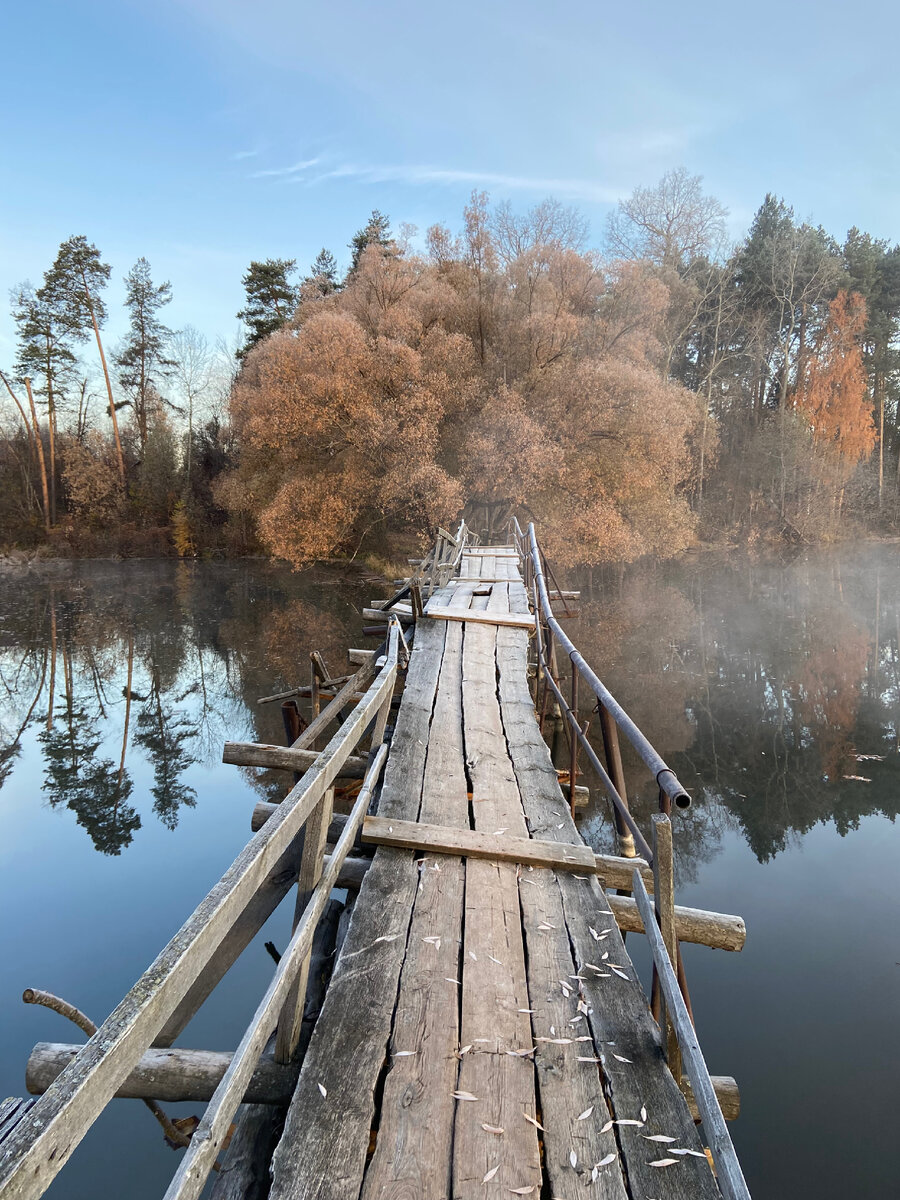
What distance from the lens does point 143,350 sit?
111 ft

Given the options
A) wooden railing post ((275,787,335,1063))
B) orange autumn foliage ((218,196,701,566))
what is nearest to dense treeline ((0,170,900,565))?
orange autumn foliage ((218,196,701,566))

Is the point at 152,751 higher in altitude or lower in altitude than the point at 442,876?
lower

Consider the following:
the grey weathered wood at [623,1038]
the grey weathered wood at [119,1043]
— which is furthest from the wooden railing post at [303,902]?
the grey weathered wood at [623,1038]

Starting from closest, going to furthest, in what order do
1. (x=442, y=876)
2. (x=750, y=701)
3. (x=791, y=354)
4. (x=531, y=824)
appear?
(x=442, y=876), (x=531, y=824), (x=750, y=701), (x=791, y=354)

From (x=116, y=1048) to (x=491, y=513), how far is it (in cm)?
2248

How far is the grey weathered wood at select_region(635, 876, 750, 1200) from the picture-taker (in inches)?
60.5

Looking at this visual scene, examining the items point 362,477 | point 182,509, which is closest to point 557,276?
point 362,477

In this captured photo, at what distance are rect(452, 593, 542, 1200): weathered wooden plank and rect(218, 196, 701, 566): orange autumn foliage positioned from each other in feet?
56.0

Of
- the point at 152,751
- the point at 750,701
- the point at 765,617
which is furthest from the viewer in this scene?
the point at 765,617

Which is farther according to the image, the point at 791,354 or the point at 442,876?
the point at 791,354

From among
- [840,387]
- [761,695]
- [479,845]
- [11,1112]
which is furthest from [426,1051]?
[840,387]

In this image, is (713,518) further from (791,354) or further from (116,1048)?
(116,1048)

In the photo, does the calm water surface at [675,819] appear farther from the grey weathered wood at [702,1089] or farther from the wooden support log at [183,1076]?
the grey weathered wood at [702,1089]

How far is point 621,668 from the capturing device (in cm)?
1391
